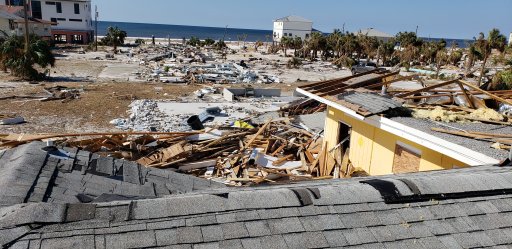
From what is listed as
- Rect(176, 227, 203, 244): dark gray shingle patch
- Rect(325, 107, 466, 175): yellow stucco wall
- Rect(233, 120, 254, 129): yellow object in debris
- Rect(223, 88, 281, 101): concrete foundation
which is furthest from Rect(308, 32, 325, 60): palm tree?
Rect(176, 227, 203, 244): dark gray shingle patch

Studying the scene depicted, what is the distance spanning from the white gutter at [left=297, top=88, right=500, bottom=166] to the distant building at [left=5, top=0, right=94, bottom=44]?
80316 millimetres

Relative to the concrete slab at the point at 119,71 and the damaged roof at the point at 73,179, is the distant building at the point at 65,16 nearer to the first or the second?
the concrete slab at the point at 119,71

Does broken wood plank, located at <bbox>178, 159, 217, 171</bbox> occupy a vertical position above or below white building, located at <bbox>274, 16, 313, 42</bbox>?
below

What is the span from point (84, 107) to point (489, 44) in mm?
38594

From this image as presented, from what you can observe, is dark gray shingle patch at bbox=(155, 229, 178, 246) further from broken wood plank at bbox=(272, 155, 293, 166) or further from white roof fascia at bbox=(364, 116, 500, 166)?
broken wood plank at bbox=(272, 155, 293, 166)

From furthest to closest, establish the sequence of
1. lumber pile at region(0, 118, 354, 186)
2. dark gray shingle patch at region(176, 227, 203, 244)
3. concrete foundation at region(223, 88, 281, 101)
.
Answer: concrete foundation at region(223, 88, 281, 101)
lumber pile at region(0, 118, 354, 186)
dark gray shingle patch at region(176, 227, 203, 244)

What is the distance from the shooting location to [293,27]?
4380 inches

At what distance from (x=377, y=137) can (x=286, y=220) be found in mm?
7712

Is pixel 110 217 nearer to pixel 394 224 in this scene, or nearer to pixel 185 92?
pixel 394 224

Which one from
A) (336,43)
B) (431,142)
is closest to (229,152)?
(431,142)

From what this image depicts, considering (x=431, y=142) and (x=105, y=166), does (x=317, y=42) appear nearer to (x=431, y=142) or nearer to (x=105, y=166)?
(x=431, y=142)

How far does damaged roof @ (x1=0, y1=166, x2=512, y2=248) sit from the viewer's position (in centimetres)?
349

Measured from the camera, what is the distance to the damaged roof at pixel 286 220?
3.49 meters

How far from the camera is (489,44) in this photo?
1572 inches
